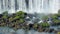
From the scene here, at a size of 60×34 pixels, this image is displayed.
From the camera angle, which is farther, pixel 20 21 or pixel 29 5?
pixel 29 5

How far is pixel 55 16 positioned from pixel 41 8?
1.84 m

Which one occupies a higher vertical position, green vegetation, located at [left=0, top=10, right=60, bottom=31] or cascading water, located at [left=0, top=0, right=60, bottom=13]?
cascading water, located at [left=0, top=0, right=60, bottom=13]

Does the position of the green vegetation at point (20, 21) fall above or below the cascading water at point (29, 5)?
below

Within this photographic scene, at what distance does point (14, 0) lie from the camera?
16016mm

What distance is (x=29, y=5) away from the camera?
15945 mm

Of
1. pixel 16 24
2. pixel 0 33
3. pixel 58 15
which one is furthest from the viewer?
pixel 58 15

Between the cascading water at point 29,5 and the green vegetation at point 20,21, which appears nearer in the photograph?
the green vegetation at point 20,21

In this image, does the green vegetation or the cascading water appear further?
the cascading water

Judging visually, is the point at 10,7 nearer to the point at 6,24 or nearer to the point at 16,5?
the point at 16,5

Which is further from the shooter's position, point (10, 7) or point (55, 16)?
point (10, 7)

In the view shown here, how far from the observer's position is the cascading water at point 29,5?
621 inches

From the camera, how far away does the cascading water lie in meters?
15.8

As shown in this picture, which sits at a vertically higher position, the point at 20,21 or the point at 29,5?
the point at 29,5

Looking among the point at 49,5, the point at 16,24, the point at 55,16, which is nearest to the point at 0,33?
the point at 16,24
